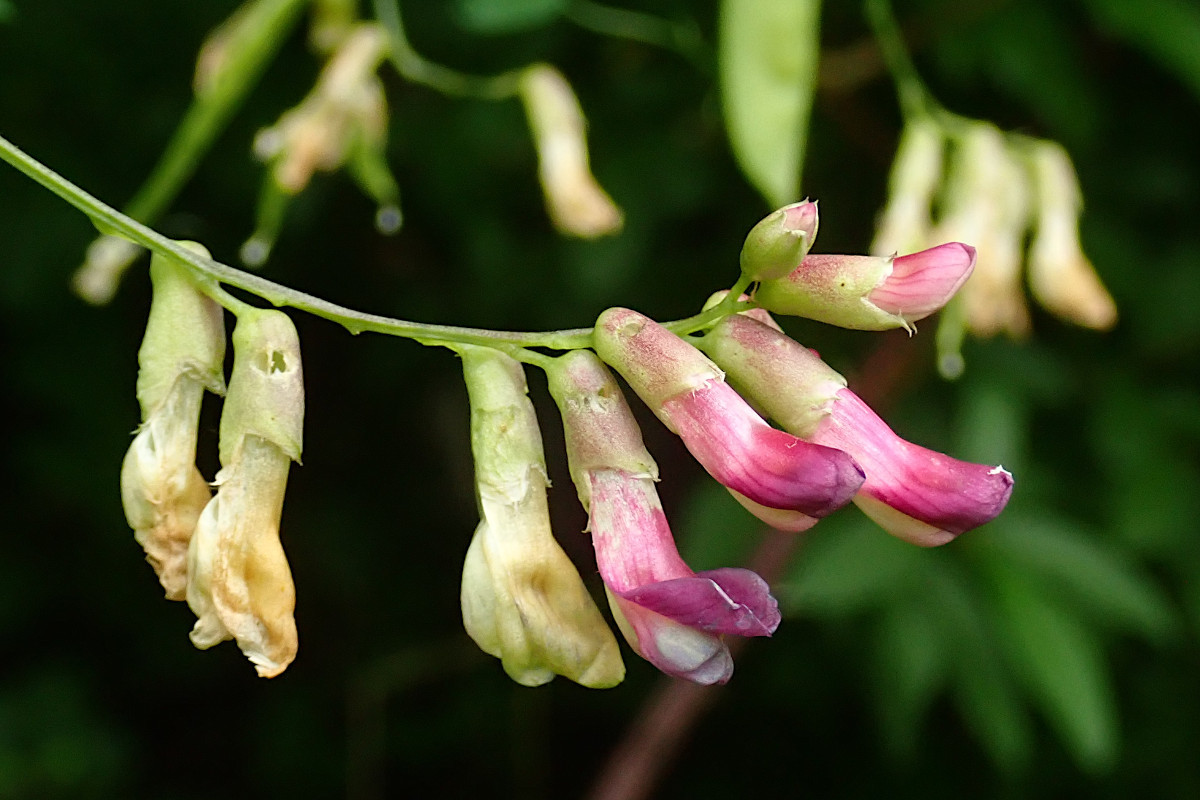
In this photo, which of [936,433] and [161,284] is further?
[936,433]

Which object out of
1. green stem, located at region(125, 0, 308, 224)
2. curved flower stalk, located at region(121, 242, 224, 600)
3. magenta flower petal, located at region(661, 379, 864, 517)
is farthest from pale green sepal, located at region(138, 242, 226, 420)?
green stem, located at region(125, 0, 308, 224)

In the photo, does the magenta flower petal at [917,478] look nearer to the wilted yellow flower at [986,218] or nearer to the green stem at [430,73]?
the wilted yellow flower at [986,218]

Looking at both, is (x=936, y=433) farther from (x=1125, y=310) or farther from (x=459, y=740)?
(x=459, y=740)

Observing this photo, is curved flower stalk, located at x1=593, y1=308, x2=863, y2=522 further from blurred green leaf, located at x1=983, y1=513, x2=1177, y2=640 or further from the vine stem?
blurred green leaf, located at x1=983, y1=513, x2=1177, y2=640

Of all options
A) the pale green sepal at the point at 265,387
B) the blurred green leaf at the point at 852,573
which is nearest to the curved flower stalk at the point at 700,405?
the pale green sepal at the point at 265,387

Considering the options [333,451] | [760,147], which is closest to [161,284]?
[760,147]

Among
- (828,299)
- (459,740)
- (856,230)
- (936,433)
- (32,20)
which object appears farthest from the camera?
(459,740)
